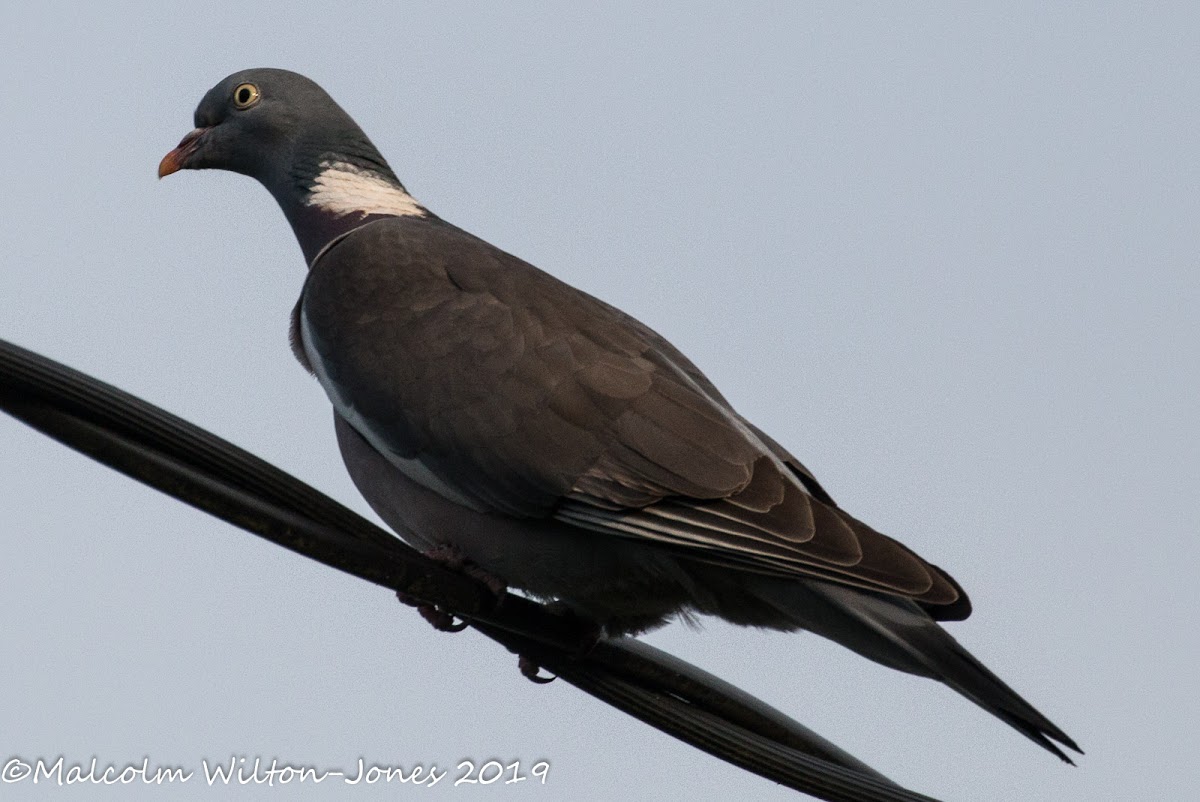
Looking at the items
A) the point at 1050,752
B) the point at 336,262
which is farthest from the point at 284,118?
Result: the point at 1050,752

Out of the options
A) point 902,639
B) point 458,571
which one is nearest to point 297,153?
→ point 458,571

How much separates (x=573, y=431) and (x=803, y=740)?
89cm

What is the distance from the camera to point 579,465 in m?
3.84

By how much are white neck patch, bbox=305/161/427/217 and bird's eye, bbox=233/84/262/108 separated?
0.41 m

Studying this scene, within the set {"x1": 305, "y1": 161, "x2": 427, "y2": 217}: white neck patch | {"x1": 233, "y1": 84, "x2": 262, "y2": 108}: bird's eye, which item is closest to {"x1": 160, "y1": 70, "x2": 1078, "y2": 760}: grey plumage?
{"x1": 305, "y1": 161, "x2": 427, "y2": 217}: white neck patch

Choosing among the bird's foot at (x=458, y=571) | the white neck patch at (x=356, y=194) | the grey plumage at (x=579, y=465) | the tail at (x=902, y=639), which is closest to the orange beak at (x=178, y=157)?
the white neck patch at (x=356, y=194)

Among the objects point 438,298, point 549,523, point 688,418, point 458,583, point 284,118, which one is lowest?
point 458,583

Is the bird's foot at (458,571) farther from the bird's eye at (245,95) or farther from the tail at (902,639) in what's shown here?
the bird's eye at (245,95)

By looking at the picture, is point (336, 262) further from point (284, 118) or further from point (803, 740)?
point (803, 740)

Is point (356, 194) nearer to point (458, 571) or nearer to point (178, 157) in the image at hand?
point (178, 157)

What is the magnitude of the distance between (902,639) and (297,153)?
2681 mm

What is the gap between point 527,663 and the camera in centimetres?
423

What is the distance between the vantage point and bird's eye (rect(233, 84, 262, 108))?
5465mm

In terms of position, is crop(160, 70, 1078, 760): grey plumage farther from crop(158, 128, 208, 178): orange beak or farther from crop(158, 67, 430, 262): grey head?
crop(158, 128, 208, 178): orange beak
